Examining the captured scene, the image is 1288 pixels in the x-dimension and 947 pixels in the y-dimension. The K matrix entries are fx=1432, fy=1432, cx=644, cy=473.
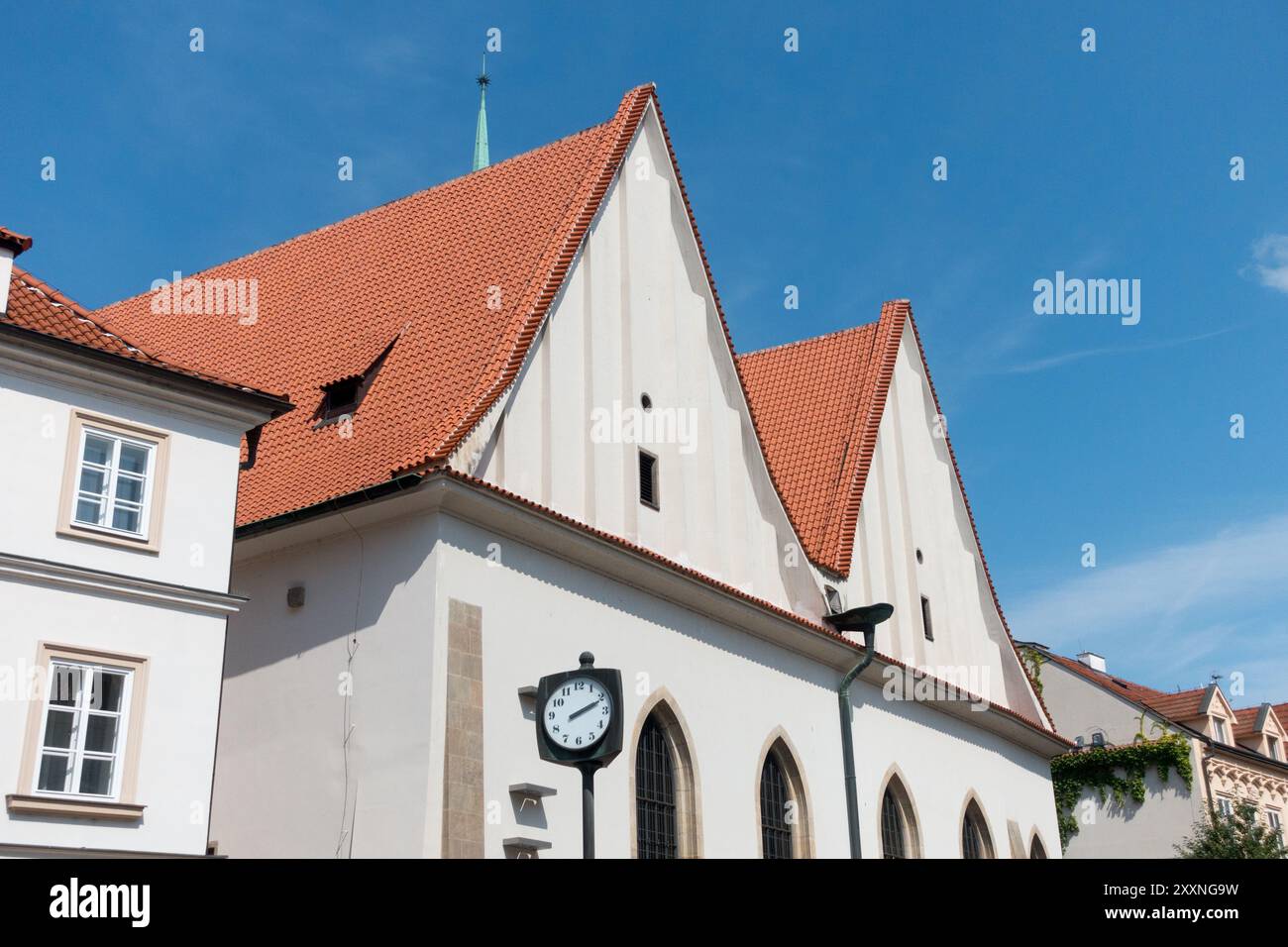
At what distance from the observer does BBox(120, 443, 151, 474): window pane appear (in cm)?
1490

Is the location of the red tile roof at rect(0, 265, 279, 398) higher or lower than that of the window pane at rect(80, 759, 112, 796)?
higher

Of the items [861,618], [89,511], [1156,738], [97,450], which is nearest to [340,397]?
[97,450]

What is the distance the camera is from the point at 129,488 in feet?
48.7

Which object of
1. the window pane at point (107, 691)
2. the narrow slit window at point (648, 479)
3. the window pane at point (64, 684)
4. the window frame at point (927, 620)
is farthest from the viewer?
the window frame at point (927, 620)

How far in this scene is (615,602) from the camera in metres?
18.6

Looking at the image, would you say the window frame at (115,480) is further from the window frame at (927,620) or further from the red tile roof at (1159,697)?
the red tile roof at (1159,697)

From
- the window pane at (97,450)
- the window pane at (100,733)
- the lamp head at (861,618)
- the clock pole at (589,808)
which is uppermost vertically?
the lamp head at (861,618)

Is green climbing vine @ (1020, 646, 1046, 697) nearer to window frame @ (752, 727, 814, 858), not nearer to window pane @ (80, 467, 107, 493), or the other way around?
window frame @ (752, 727, 814, 858)

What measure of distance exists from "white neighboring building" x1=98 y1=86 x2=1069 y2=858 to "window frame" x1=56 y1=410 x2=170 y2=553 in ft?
7.17

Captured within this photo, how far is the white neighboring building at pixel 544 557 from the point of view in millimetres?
16016

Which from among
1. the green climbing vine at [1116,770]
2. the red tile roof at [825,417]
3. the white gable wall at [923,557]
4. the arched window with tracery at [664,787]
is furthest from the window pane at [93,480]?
the green climbing vine at [1116,770]

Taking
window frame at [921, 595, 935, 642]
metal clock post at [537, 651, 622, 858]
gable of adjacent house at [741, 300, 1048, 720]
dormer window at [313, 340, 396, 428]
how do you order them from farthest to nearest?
window frame at [921, 595, 935, 642]
gable of adjacent house at [741, 300, 1048, 720]
dormer window at [313, 340, 396, 428]
metal clock post at [537, 651, 622, 858]

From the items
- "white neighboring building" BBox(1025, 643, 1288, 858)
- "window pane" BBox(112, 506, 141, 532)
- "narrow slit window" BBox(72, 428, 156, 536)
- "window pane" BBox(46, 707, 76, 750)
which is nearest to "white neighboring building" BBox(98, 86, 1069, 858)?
"narrow slit window" BBox(72, 428, 156, 536)

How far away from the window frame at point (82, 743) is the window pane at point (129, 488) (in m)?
1.74
